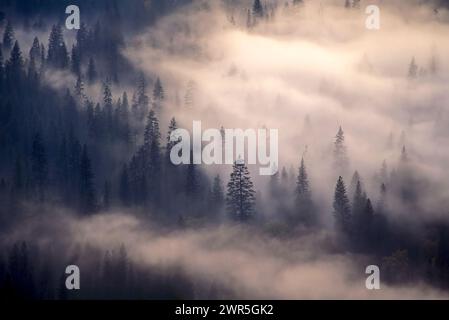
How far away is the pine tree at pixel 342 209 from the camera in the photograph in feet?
265

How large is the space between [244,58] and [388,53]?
19.1 m

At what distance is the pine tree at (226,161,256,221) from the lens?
269ft

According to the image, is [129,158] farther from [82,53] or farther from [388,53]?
[388,53]

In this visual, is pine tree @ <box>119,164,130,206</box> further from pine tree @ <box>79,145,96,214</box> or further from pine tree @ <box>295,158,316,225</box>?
pine tree @ <box>295,158,316,225</box>

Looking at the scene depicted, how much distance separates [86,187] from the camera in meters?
88.6

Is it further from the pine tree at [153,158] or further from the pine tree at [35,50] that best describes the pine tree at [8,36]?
the pine tree at [153,158]

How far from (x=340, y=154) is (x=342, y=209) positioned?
998cm

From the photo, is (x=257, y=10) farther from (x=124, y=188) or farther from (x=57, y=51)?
(x=124, y=188)

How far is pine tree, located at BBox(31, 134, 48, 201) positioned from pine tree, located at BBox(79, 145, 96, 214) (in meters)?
4.68

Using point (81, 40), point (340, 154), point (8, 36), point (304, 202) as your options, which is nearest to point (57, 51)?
point (81, 40)

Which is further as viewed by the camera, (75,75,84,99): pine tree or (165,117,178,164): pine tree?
(75,75,84,99): pine tree

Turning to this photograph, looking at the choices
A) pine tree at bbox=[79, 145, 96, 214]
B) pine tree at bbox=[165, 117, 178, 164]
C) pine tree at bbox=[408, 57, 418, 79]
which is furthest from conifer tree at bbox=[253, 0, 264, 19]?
pine tree at bbox=[79, 145, 96, 214]

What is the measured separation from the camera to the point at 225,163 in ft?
276
